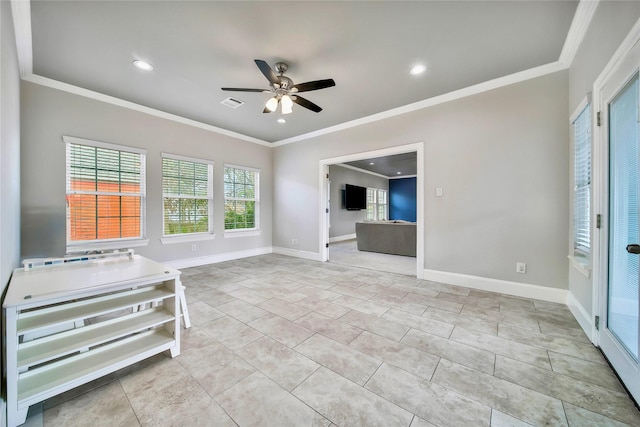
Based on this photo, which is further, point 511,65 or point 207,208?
point 207,208

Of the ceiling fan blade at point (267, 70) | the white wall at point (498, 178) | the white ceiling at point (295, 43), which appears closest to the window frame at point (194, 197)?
the white ceiling at point (295, 43)

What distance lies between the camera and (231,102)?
3.67 metres

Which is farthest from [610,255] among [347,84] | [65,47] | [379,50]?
[65,47]

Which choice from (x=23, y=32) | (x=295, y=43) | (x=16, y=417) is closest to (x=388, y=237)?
(x=295, y=43)

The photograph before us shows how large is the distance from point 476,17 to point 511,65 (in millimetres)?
1102

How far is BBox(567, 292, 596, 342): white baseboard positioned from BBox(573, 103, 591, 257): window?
0.49m

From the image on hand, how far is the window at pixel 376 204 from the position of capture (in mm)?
10011

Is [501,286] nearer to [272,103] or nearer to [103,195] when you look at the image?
[272,103]

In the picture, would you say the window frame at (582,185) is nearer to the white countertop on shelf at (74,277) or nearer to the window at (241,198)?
the white countertop on shelf at (74,277)

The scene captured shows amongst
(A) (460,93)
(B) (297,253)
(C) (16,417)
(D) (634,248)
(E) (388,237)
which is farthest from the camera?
(E) (388,237)

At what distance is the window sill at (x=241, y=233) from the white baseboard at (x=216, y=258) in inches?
14.2

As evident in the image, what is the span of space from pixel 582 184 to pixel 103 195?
236 inches

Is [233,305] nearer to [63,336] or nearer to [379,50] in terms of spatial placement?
[63,336]

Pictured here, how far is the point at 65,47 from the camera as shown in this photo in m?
2.44
